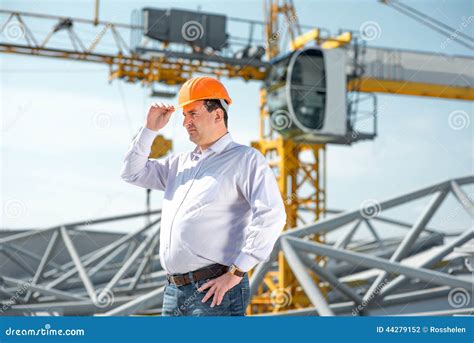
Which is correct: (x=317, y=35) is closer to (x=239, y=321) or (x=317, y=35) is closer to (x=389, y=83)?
(x=389, y=83)

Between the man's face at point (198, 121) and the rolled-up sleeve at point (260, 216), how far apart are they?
0.31 m

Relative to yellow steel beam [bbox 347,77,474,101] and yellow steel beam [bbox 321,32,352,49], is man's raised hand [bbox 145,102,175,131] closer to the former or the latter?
yellow steel beam [bbox 321,32,352,49]

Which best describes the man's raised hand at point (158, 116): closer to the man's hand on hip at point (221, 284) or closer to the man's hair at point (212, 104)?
the man's hair at point (212, 104)

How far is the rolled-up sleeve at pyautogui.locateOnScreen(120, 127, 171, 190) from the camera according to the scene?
12.7 ft

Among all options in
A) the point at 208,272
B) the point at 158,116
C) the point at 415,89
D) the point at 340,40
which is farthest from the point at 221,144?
the point at 415,89

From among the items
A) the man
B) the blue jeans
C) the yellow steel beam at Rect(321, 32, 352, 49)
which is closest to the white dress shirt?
the man

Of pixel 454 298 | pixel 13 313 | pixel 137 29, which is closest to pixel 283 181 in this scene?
pixel 137 29

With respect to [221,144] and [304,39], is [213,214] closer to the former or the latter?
[221,144]

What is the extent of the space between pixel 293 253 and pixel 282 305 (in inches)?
632

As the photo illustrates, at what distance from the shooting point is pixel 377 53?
2705 centimetres

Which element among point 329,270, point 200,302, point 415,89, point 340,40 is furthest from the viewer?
point 415,89

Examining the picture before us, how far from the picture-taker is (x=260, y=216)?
3430mm

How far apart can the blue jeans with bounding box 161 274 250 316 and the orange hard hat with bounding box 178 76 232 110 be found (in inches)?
36.8

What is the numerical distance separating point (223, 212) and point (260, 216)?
248 mm
